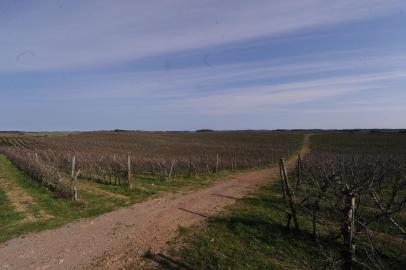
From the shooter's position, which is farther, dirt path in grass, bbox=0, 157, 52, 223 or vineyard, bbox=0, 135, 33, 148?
vineyard, bbox=0, 135, 33, 148

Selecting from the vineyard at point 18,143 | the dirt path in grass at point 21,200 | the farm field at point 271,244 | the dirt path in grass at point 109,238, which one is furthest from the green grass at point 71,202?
the vineyard at point 18,143

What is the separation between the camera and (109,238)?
9.65 m

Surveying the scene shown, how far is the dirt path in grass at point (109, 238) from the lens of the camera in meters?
8.02

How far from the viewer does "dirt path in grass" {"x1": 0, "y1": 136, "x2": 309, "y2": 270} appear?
8016 millimetres

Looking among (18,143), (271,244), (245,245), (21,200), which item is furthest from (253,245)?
(18,143)

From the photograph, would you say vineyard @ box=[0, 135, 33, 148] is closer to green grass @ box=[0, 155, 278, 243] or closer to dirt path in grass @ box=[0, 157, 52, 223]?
dirt path in grass @ box=[0, 157, 52, 223]

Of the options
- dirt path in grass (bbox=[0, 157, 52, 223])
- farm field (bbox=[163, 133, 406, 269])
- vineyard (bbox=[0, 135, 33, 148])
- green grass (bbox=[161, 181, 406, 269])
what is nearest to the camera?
farm field (bbox=[163, 133, 406, 269])

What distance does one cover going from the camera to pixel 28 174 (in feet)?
77.5

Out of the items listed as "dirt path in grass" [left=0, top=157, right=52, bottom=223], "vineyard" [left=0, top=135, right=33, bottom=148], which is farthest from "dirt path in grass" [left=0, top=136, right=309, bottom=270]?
"vineyard" [left=0, top=135, right=33, bottom=148]

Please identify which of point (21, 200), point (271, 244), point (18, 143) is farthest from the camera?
point (18, 143)

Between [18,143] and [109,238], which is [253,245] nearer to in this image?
[109,238]

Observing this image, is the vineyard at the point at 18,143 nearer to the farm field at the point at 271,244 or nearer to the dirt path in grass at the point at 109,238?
the dirt path in grass at the point at 109,238

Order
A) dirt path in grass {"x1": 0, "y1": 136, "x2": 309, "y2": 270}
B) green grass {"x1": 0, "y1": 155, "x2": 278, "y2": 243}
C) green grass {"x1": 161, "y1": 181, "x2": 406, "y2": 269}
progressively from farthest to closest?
1. green grass {"x1": 0, "y1": 155, "x2": 278, "y2": 243}
2. green grass {"x1": 161, "y1": 181, "x2": 406, "y2": 269}
3. dirt path in grass {"x1": 0, "y1": 136, "x2": 309, "y2": 270}

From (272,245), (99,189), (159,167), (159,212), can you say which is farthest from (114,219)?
(159,167)
